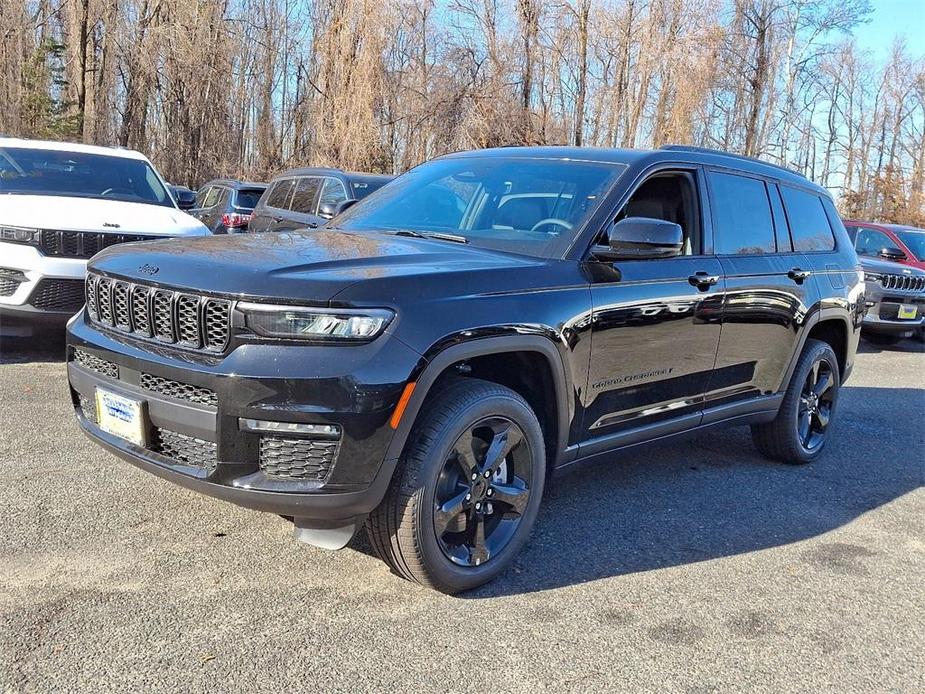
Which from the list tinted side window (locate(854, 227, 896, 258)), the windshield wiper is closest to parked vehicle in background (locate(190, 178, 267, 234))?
the windshield wiper

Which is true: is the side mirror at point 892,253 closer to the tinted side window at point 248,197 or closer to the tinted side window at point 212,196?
the tinted side window at point 248,197

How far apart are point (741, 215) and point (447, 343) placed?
256 centimetres

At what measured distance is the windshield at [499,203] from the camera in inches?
154

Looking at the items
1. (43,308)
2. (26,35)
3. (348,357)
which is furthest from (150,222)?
(26,35)

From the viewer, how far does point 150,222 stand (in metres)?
7.12

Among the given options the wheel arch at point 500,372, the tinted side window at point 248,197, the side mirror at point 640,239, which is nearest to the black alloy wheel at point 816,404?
the side mirror at point 640,239

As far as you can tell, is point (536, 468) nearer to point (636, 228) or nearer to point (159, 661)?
point (636, 228)

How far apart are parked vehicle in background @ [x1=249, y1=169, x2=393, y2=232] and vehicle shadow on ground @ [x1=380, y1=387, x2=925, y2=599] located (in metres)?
5.72

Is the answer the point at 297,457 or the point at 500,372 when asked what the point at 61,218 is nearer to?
the point at 500,372

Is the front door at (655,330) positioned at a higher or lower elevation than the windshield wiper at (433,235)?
lower

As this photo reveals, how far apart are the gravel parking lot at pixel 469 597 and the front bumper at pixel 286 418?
1.52ft

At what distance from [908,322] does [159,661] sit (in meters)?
11.6

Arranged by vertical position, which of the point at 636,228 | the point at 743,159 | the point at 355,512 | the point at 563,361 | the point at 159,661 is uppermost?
the point at 743,159

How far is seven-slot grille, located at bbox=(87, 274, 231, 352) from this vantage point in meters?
2.95
